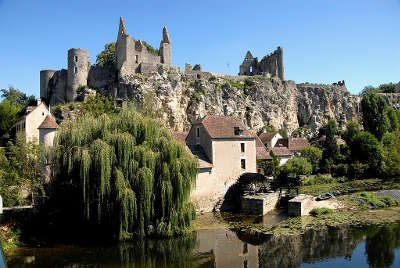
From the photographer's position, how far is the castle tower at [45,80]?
1900 inches

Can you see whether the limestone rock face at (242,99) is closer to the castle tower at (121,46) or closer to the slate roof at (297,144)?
the castle tower at (121,46)

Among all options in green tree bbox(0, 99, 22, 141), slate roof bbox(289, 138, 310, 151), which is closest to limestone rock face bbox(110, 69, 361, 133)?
slate roof bbox(289, 138, 310, 151)

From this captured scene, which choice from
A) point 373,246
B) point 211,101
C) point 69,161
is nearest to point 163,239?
point 69,161

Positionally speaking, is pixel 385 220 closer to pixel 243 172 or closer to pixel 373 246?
pixel 373 246

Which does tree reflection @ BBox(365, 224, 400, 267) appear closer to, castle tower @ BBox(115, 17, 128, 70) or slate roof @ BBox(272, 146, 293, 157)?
slate roof @ BBox(272, 146, 293, 157)

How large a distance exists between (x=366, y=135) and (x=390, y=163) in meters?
6.43

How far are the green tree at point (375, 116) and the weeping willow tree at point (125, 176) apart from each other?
131 ft

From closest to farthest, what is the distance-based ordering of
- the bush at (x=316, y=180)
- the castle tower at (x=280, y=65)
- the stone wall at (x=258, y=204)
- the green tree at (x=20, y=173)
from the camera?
the green tree at (x=20, y=173), the stone wall at (x=258, y=204), the bush at (x=316, y=180), the castle tower at (x=280, y=65)

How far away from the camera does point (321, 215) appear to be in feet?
82.2

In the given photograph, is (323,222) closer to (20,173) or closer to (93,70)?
(20,173)

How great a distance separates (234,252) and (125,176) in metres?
6.74

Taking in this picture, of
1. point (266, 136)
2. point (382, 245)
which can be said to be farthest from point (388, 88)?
point (382, 245)

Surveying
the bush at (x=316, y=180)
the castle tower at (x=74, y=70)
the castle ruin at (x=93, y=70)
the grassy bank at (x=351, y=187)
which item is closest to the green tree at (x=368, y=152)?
the grassy bank at (x=351, y=187)

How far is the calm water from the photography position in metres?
16.5
